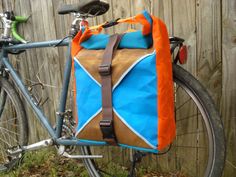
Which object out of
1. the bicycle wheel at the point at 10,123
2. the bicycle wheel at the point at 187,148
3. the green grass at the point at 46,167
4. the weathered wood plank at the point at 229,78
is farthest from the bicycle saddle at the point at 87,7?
the green grass at the point at 46,167

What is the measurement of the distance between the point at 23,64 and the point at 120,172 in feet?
3.98

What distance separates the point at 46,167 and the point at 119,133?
1.26 m

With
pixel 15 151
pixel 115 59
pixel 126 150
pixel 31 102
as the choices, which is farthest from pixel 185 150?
pixel 15 151

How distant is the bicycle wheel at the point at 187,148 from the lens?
58.1 inches

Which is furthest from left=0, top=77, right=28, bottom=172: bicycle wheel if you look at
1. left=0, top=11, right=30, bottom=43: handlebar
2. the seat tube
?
the seat tube

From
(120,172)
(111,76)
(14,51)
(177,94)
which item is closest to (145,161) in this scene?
(120,172)

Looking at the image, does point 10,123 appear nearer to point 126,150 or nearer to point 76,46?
point 126,150

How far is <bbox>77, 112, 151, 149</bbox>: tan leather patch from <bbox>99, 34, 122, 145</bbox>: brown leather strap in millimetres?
29

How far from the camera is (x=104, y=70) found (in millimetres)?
1446

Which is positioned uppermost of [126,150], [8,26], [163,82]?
[8,26]

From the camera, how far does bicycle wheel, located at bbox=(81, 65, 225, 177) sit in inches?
58.1

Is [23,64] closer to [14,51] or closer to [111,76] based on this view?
[14,51]

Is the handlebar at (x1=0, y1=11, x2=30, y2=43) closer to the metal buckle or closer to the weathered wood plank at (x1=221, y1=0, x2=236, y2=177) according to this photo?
the metal buckle

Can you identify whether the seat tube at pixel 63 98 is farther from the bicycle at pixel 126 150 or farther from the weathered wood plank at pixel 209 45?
the weathered wood plank at pixel 209 45
